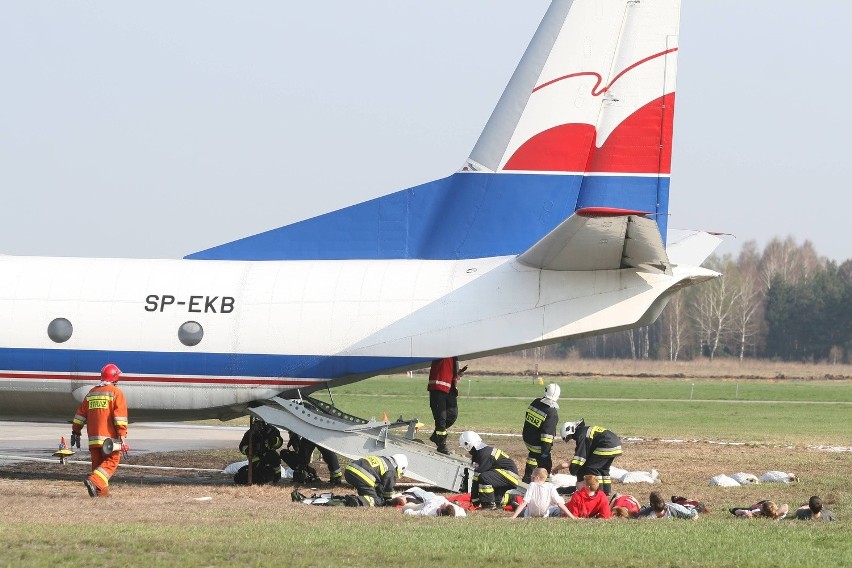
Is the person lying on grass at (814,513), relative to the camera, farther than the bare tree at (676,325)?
No

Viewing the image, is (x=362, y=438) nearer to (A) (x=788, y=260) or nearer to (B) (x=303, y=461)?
(B) (x=303, y=461)

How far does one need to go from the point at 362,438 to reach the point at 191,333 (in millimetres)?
3652

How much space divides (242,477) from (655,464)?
9209 mm

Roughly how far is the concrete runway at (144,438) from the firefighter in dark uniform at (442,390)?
10.8 meters

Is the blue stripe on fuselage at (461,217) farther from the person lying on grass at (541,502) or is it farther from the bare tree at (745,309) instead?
the bare tree at (745,309)

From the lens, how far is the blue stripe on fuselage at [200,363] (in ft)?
71.7

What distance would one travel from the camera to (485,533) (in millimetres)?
15203

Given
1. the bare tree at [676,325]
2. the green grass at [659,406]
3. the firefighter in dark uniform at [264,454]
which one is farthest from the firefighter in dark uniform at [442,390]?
the bare tree at [676,325]

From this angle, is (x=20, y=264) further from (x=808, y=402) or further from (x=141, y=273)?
(x=808, y=402)

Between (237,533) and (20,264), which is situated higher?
(20,264)

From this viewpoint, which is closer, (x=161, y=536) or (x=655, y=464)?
(x=161, y=536)

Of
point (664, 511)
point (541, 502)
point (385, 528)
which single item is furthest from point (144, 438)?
point (664, 511)

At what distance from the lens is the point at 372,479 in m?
18.9

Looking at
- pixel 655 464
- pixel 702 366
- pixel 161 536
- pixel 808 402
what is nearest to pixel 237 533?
pixel 161 536
